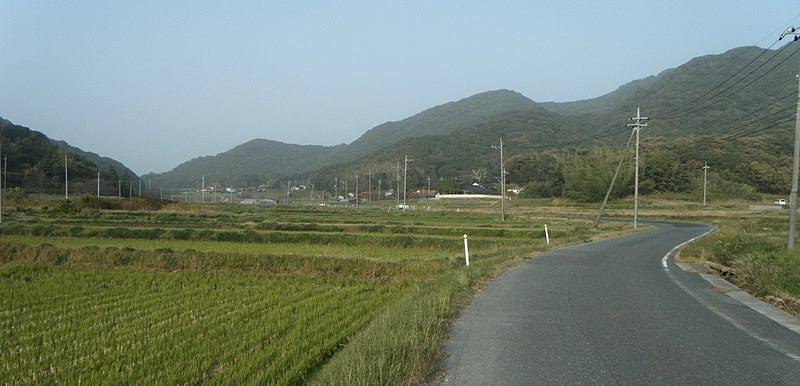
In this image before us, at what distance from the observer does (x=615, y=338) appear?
269 inches

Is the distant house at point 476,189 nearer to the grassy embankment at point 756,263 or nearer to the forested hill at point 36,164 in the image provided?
the forested hill at point 36,164

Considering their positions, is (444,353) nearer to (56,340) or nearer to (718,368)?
(718,368)

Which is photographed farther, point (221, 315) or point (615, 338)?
point (221, 315)

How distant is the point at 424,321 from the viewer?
23.7ft

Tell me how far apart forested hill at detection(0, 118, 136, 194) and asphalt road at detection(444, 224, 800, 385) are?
88.9 m

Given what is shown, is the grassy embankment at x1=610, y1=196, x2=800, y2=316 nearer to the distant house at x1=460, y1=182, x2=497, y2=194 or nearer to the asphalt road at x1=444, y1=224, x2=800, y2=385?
the asphalt road at x1=444, y1=224, x2=800, y2=385

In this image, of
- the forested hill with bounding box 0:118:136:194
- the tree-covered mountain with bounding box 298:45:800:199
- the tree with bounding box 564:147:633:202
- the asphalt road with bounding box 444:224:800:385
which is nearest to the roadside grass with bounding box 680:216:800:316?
the asphalt road with bounding box 444:224:800:385

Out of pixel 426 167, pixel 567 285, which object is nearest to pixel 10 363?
pixel 567 285

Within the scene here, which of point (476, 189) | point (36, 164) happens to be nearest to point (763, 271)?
point (36, 164)

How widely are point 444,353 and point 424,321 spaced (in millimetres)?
1018

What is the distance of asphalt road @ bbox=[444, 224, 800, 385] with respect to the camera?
5367 millimetres

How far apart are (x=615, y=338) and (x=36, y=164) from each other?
98390 mm

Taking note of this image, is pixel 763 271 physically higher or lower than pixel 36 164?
lower

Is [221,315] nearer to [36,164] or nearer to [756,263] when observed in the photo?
[756,263]
